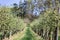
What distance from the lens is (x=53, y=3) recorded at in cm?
1950

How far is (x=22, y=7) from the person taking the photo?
19.1 metres

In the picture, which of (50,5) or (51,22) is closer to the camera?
(50,5)

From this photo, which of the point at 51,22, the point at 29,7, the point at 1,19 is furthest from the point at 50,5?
the point at 1,19

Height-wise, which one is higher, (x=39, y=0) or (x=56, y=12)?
(x=39, y=0)

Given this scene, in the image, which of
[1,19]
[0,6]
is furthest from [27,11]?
[0,6]

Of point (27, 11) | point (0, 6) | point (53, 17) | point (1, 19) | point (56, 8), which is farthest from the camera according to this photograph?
point (0, 6)

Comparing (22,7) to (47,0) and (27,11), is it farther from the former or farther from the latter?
(47,0)

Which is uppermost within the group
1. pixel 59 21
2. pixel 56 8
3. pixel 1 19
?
pixel 56 8

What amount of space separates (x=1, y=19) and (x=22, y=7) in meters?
10.9

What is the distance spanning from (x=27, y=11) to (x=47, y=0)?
214cm

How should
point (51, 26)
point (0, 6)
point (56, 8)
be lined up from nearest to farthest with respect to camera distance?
point (56, 8) < point (51, 26) < point (0, 6)

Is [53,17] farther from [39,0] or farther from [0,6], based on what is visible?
[0,6]

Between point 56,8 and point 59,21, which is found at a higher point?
point 56,8

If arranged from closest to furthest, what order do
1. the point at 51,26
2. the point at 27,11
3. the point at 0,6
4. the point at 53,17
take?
the point at 27,11, the point at 53,17, the point at 51,26, the point at 0,6
